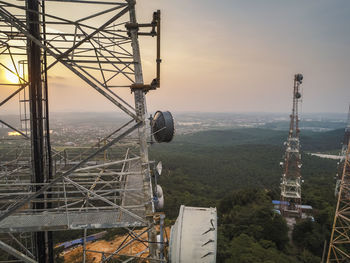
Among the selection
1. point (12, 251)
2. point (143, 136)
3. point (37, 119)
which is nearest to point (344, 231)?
point (143, 136)

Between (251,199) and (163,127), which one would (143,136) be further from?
(251,199)

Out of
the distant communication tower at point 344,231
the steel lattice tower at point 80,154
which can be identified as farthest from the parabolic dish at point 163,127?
the distant communication tower at point 344,231

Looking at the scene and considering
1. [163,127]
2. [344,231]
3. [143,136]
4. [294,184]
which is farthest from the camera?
[294,184]

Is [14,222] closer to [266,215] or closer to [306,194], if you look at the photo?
[266,215]

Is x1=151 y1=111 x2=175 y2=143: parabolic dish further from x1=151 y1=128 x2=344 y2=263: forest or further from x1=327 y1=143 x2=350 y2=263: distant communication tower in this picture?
x1=151 y1=128 x2=344 y2=263: forest

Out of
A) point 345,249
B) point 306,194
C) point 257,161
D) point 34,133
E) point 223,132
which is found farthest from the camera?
point 223,132

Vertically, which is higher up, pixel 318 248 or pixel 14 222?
pixel 14 222

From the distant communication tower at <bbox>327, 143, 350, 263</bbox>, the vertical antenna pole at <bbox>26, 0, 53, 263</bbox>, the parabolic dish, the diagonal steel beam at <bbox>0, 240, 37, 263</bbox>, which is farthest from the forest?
the diagonal steel beam at <bbox>0, 240, 37, 263</bbox>

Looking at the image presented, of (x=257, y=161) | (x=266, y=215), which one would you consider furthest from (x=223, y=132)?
(x=266, y=215)
